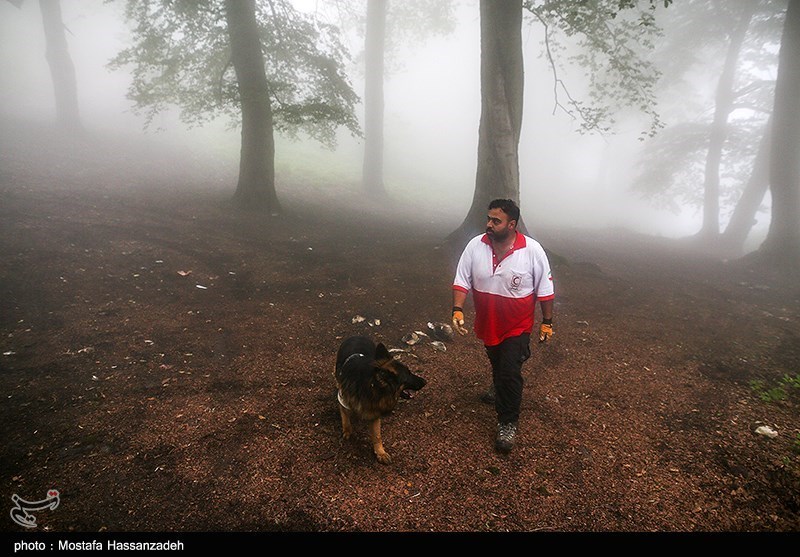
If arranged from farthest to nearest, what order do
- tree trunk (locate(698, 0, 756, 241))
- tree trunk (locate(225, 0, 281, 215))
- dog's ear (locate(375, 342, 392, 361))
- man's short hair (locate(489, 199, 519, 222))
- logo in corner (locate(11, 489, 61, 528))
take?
1. tree trunk (locate(698, 0, 756, 241))
2. tree trunk (locate(225, 0, 281, 215))
3. man's short hair (locate(489, 199, 519, 222))
4. dog's ear (locate(375, 342, 392, 361))
5. logo in corner (locate(11, 489, 61, 528))

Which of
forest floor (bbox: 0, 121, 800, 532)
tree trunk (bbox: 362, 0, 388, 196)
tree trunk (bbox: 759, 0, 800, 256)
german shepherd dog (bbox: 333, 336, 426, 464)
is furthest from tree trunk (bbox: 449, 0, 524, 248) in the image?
tree trunk (bbox: 362, 0, 388, 196)

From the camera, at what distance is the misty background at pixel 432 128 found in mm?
22516

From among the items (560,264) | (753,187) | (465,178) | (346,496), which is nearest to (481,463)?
(346,496)

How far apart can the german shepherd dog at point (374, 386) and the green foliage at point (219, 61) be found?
8674 mm

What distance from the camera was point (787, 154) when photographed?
11570mm

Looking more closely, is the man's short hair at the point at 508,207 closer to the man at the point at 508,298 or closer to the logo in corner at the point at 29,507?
the man at the point at 508,298

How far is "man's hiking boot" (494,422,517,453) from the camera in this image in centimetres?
349

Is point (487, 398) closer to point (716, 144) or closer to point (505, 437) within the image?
point (505, 437)

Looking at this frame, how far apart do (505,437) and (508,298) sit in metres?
1.32

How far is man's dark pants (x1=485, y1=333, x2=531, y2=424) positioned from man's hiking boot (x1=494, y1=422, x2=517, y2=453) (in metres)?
0.05

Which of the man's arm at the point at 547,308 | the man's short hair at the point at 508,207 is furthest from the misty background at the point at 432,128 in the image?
the man's arm at the point at 547,308

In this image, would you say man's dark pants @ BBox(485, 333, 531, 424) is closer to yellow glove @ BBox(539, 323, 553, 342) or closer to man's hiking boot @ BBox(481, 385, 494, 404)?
yellow glove @ BBox(539, 323, 553, 342)

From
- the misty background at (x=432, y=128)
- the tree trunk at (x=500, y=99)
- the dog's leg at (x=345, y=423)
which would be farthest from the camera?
the misty background at (x=432, y=128)

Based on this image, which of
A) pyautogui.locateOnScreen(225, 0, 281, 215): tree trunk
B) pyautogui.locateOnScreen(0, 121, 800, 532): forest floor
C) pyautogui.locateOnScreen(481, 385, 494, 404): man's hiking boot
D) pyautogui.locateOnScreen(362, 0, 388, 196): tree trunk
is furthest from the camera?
pyautogui.locateOnScreen(362, 0, 388, 196): tree trunk
